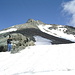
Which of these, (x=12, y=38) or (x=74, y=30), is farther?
(x=74, y=30)

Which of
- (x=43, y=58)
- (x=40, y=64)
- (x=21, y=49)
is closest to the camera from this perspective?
(x=40, y=64)

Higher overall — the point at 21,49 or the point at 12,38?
the point at 12,38

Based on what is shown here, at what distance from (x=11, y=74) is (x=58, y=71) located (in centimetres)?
303

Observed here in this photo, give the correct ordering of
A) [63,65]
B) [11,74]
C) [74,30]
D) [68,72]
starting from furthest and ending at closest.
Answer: [74,30], [63,65], [11,74], [68,72]

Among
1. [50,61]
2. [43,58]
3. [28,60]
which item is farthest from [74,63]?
[28,60]

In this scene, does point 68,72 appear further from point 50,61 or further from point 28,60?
point 28,60

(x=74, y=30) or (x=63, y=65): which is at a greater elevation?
(x=74, y=30)

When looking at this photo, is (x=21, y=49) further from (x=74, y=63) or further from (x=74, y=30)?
(x=74, y=30)

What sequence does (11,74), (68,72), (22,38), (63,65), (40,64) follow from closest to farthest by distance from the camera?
(68,72), (11,74), (63,65), (40,64), (22,38)

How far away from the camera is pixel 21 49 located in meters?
20.0

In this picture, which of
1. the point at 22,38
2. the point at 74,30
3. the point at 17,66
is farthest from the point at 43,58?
the point at 74,30

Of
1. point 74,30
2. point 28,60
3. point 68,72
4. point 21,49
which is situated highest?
point 74,30

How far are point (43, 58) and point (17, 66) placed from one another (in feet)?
8.29

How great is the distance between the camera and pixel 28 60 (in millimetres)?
15297
